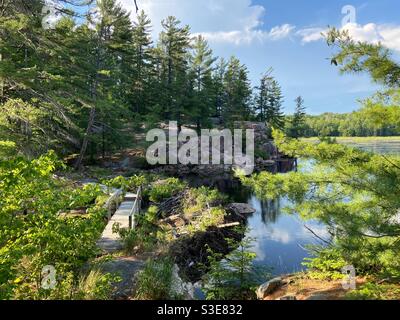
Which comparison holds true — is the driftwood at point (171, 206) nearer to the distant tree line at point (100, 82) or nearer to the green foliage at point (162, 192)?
the green foliage at point (162, 192)

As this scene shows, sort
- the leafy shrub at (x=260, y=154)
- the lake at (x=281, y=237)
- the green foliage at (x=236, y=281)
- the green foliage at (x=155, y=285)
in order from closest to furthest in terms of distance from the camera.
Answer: the green foliage at (x=155, y=285), the green foliage at (x=236, y=281), the lake at (x=281, y=237), the leafy shrub at (x=260, y=154)

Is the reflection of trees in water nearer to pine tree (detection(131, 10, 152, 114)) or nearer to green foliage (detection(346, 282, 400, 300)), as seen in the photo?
green foliage (detection(346, 282, 400, 300))

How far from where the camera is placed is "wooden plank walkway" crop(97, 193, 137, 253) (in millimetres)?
7552

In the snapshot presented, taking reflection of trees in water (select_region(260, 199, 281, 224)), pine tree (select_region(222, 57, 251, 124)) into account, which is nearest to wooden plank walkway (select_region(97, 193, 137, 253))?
reflection of trees in water (select_region(260, 199, 281, 224))

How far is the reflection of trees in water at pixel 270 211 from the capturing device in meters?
14.9

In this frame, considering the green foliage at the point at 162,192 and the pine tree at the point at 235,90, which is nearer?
the green foliage at the point at 162,192

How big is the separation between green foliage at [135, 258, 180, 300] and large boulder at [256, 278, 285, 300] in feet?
5.95

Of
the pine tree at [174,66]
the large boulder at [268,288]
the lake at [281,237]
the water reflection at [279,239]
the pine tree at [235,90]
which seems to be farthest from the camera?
the pine tree at [235,90]

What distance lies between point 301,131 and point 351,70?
4600cm

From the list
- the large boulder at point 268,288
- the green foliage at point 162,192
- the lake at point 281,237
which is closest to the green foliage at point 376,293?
the large boulder at point 268,288

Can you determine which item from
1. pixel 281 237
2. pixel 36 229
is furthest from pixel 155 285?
pixel 281 237

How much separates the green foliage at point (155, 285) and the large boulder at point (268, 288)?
181cm

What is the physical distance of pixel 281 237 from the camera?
12297 millimetres
